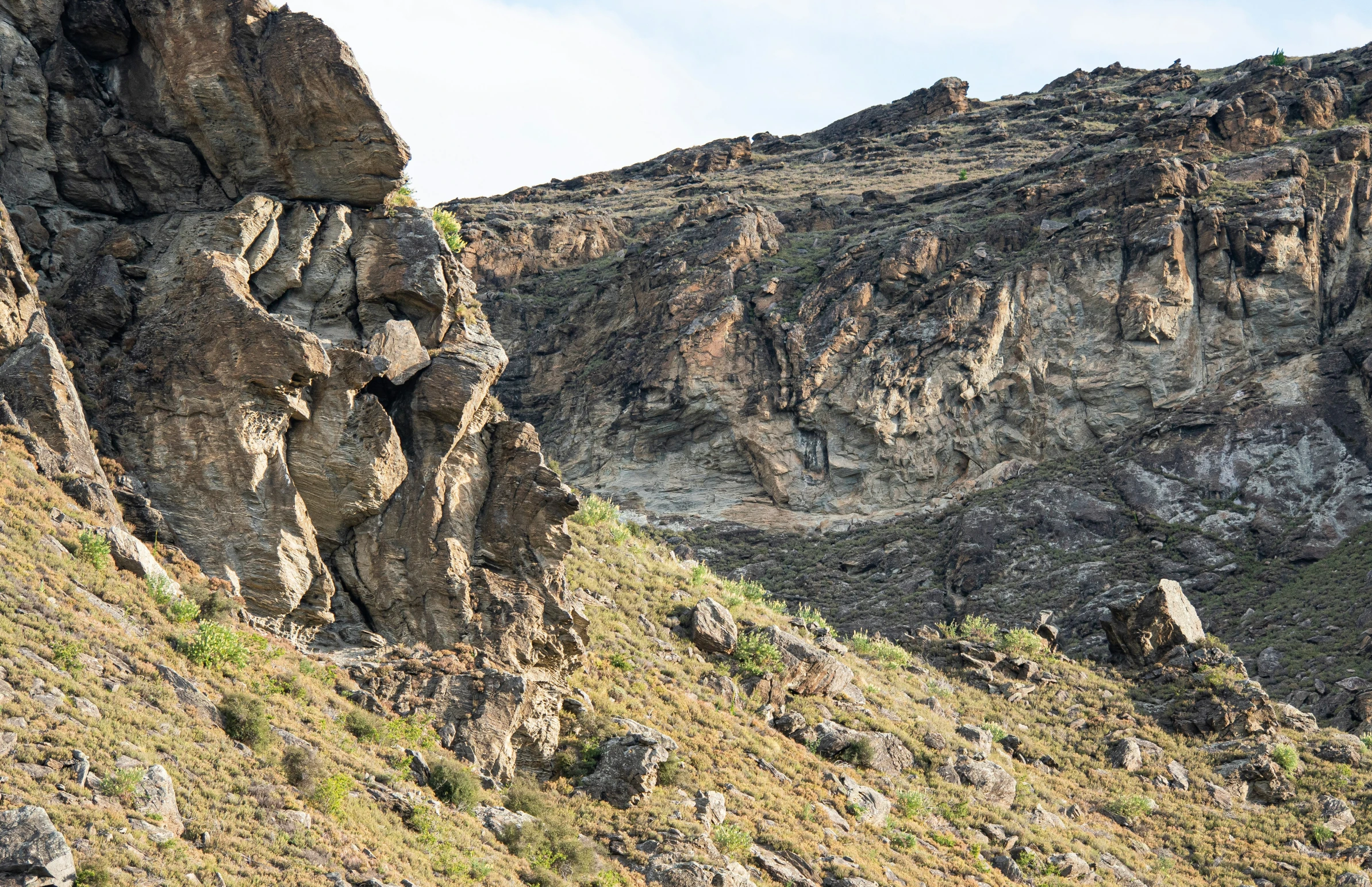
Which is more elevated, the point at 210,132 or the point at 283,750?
the point at 210,132

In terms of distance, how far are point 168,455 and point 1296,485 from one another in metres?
42.6

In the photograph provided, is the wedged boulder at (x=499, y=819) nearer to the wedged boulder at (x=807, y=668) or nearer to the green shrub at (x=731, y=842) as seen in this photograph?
the green shrub at (x=731, y=842)

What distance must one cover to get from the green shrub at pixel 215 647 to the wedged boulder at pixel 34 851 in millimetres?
4138

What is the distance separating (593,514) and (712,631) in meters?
5.88

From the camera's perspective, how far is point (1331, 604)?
117ft

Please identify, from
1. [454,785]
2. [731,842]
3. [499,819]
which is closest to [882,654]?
[731,842]

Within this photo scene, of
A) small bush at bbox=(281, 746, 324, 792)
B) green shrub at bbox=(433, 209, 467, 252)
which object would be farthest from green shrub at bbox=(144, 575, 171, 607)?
green shrub at bbox=(433, 209, 467, 252)

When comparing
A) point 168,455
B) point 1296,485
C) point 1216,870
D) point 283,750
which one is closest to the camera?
point 283,750

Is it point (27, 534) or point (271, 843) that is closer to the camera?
point (271, 843)

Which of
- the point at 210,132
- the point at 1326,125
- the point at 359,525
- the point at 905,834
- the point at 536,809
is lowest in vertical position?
the point at 905,834

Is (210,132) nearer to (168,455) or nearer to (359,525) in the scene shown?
(168,455)

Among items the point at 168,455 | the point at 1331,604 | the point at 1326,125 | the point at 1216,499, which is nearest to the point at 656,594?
the point at 168,455

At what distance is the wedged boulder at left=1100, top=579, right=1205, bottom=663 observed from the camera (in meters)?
30.2

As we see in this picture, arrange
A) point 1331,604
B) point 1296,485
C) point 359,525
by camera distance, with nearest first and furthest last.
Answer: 1. point 359,525
2. point 1331,604
3. point 1296,485
